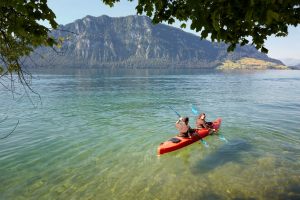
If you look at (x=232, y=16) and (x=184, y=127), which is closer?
(x=232, y=16)

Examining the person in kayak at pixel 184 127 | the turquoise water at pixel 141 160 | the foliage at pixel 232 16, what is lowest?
the turquoise water at pixel 141 160

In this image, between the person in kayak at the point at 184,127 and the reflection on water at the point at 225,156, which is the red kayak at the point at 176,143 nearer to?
the person in kayak at the point at 184,127

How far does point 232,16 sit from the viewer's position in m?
7.39

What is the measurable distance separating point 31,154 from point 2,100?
1270 inches

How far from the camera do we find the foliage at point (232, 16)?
596 cm

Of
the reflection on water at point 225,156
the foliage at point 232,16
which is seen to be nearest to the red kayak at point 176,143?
the reflection on water at point 225,156

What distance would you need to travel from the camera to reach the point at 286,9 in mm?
7273

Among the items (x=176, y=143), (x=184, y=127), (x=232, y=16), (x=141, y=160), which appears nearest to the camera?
(x=232, y=16)

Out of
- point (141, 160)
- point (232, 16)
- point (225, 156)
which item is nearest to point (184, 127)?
point (225, 156)

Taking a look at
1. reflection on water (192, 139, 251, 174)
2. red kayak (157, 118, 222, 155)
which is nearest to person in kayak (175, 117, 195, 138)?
red kayak (157, 118, 222, 155)

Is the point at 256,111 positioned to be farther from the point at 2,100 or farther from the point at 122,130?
the point at 2,100

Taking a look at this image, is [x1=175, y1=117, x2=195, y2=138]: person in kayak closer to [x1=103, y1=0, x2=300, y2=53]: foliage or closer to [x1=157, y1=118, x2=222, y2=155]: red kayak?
[x1=157, y1=118, x2=222, y2=155]: red kayak

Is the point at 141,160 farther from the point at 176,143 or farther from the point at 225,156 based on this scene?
the point at 225,156

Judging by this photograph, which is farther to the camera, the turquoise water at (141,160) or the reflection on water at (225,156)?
the reflection on water at (225,156)
